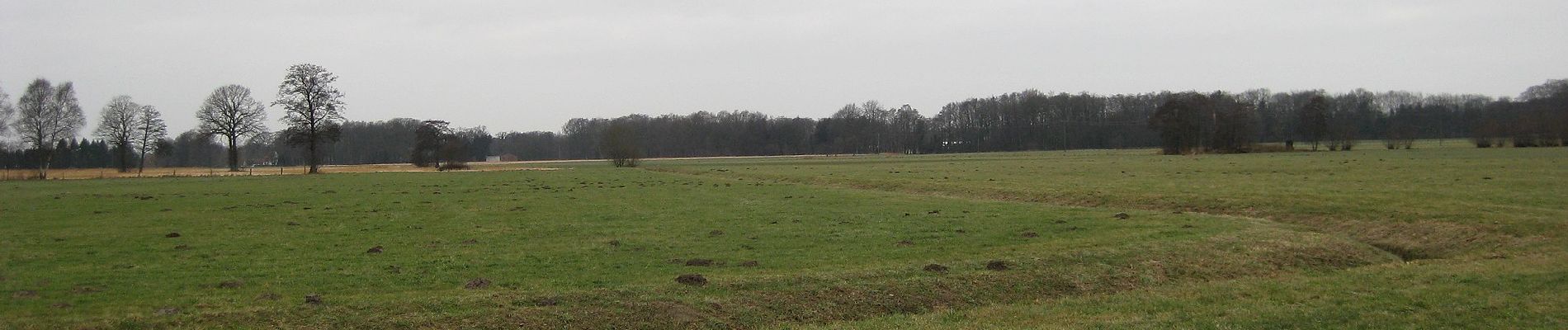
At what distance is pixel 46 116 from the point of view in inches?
3888

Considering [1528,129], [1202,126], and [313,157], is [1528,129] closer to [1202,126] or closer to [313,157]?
[1202,126]

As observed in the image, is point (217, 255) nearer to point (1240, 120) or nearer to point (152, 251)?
point (152, 251)

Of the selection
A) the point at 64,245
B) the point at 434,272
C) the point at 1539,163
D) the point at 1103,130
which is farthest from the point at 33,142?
the point at 1103,130

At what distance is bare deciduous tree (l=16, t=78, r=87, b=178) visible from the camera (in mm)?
96938

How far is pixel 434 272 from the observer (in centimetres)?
1571

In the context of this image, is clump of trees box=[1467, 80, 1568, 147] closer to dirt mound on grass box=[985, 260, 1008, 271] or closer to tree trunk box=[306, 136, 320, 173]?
dirt mound on grass box=[985, 260, 1008, 271]

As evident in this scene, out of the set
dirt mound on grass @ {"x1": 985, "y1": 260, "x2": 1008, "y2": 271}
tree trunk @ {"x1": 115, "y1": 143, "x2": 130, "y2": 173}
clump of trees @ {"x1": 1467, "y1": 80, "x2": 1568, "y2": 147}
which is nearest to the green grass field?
dirt mound on grass @ {"x1": 985, "y1": 260, "x2": 1008, "y2": 271}

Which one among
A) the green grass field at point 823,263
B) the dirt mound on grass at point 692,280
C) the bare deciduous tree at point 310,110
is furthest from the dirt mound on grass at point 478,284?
the bare deciduous tree at point 310,110

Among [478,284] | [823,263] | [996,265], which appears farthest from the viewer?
[823,263]

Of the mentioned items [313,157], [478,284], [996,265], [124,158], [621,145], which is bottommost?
[996,265]

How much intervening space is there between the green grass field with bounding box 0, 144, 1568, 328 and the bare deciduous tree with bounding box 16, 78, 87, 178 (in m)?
84.1

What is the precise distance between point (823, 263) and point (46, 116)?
376 ft

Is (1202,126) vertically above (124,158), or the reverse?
(1202,126)

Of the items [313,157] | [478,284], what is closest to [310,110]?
[313,157]
